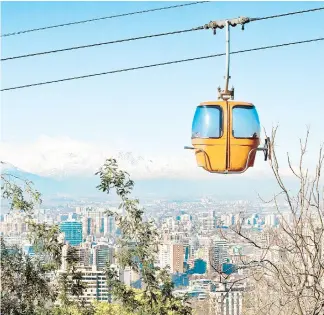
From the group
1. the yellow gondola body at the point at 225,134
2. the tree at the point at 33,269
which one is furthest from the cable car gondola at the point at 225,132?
the tree at the point at 33,269

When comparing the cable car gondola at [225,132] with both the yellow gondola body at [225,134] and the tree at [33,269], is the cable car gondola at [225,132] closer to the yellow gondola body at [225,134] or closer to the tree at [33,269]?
the yellow gondola body at [225,134]

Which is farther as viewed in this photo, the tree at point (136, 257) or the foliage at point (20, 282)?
the tree at point (136, 257)

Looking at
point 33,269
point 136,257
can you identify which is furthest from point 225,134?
point 136,257

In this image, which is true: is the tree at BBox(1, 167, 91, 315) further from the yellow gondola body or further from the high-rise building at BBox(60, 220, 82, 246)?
the yellow gondola body

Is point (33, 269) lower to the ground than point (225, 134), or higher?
lower

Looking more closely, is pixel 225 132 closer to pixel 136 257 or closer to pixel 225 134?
pixel 225 134

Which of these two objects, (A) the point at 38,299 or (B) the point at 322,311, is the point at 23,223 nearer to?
(A) the point at 38,299

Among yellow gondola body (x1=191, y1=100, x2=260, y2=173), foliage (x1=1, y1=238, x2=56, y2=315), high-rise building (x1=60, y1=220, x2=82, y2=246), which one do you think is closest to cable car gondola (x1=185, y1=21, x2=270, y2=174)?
yellow gondola body (x1=191, y1=100, x2=260, y2=173)

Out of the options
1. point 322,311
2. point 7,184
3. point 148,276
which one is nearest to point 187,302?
point 148,276
